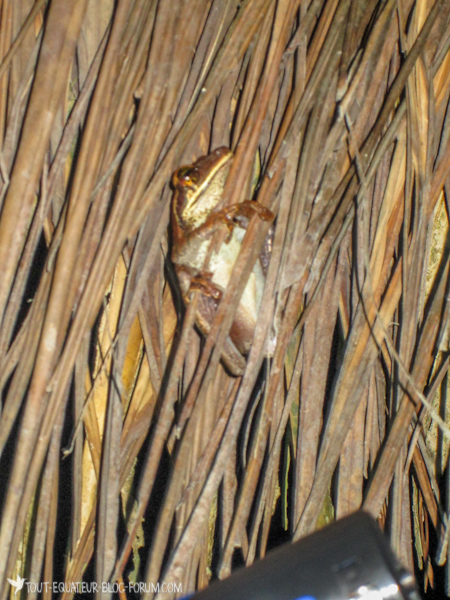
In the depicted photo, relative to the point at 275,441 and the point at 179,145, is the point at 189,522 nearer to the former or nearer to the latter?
the point at 275,441

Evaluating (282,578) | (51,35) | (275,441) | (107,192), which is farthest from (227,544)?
(51,35)

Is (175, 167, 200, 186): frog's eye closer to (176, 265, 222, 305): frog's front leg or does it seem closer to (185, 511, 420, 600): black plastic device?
(176, 265, 222, 305): frog's front leg

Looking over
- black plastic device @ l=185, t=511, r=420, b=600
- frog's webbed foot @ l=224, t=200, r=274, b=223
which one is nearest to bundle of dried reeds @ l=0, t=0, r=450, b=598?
frog's webbed foot @ l=224, t=200, r=274, b=223

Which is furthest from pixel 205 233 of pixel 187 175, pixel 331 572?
pixel 331 572

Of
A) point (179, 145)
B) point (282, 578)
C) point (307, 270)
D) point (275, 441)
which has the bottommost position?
point (282, 578)

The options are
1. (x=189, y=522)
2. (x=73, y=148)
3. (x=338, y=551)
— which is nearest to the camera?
(x=338, y=551)

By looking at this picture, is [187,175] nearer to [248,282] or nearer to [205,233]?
[205,233]

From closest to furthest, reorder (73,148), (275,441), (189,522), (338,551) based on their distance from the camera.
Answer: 1. (338,551)
2. (189,522)
3. (275,441)
4. (73,148)
